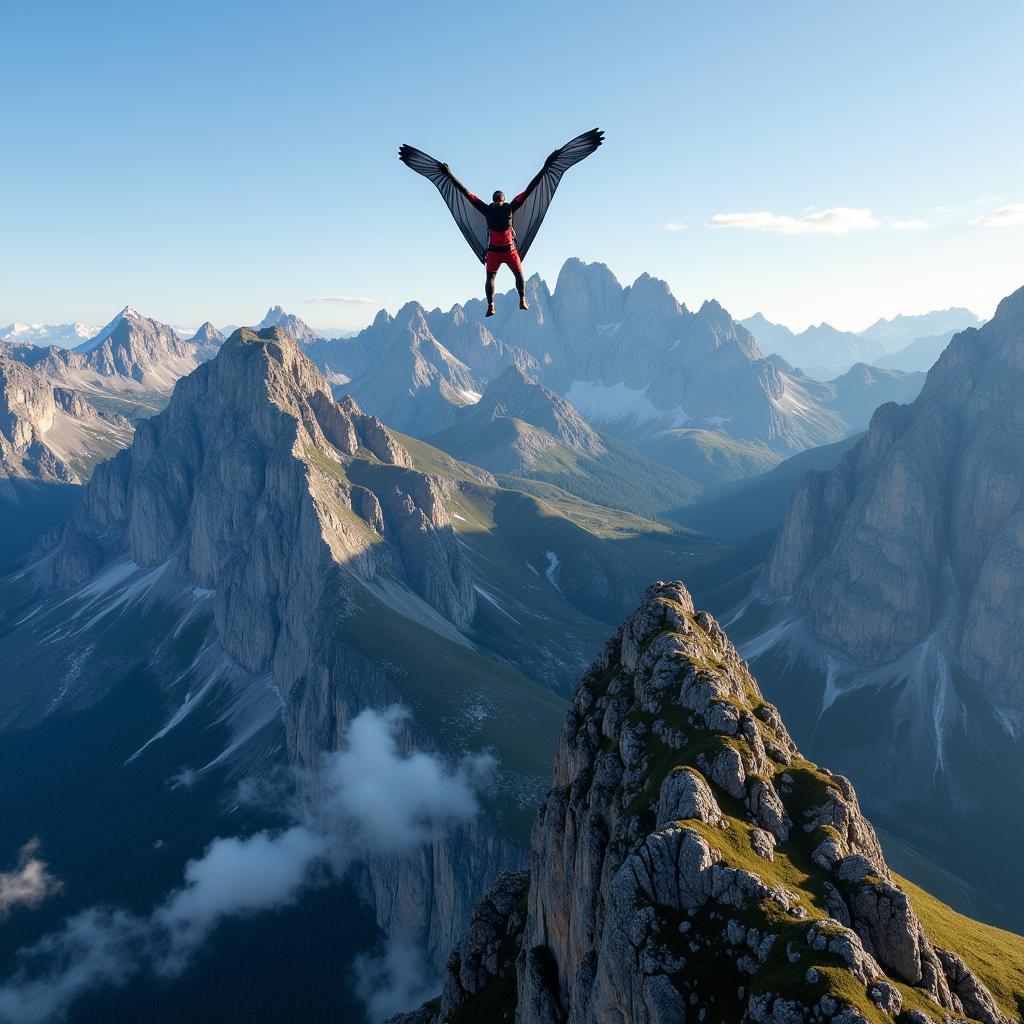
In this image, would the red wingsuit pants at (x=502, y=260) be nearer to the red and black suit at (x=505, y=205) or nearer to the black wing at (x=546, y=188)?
the red and black suit at (x=505, y=205)

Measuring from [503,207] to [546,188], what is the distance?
2.16 meters

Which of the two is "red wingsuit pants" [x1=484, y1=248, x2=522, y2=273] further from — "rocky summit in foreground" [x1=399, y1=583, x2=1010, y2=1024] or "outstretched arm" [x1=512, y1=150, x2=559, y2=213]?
"rocky summit in foreground" [x1=399, y1=583, x2=1010, y2=1024]

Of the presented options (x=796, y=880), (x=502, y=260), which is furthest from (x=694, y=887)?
(x=502, y=260)

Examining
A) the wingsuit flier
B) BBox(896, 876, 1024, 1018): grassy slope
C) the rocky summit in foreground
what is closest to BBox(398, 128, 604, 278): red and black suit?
the wingsuit flier

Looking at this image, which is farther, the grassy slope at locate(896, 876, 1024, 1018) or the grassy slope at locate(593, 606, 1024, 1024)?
the grassy slope at locate(896, 876, 1024, 1018)

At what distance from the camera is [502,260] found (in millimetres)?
35281

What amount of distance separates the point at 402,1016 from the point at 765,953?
6915 centimetres

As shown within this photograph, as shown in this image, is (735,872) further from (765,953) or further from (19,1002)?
(19,1002)

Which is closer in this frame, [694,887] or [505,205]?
[505,205]

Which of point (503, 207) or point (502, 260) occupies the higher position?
point (503, 207)

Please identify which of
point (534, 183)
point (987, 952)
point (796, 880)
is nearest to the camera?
point (534, 183)

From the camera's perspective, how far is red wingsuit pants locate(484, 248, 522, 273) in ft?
114

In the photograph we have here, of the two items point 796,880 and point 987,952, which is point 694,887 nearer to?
point 796,880

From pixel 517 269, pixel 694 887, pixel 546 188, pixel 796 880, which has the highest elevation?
pixel 546 188
